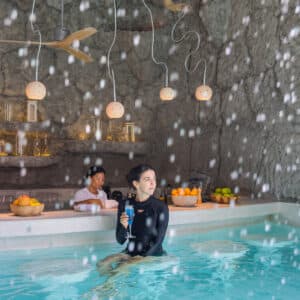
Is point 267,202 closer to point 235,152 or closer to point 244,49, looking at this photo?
point 235,152

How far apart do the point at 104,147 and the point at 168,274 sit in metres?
5.71

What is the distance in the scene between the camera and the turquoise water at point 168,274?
13.0 ft

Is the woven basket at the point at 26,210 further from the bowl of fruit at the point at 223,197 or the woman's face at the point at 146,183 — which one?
the bowl of fruit at the point at 223,197

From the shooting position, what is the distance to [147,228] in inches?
177

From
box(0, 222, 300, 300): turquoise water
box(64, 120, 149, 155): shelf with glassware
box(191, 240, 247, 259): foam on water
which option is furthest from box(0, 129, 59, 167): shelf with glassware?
box(191, 240, 247, 259): foam on water

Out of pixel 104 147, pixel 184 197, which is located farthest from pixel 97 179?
pixel 104 147

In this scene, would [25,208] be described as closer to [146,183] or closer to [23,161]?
[146,183]

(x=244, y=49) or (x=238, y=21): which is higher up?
(x=238, y=21)

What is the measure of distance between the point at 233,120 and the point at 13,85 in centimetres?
439

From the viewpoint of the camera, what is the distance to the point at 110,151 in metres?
10.1

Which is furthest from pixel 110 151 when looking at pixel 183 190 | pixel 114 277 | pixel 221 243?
pixel 114 277

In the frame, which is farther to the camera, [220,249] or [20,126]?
[20,126]

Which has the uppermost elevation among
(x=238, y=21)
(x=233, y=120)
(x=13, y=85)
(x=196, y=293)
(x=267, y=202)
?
(x=238, y=21)

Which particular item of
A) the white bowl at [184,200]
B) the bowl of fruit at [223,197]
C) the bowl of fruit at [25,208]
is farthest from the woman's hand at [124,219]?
the bowl of fruit at [223,197]
